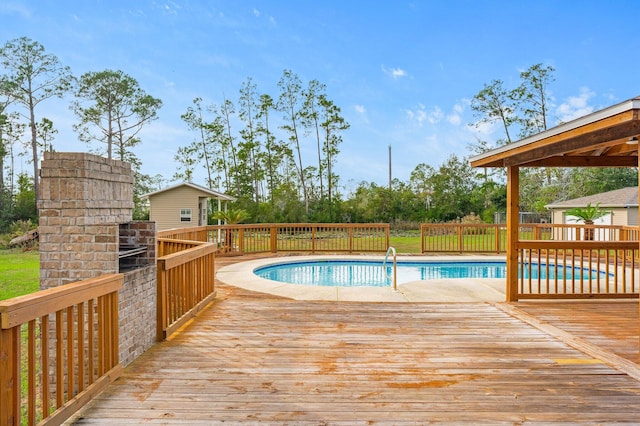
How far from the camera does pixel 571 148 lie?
13.5 ft

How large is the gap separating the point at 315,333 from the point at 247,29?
829 inches

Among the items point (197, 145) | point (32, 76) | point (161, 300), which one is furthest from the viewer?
point (197, 145)

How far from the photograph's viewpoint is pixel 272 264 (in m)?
10.1

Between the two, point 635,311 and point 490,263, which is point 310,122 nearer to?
point 490,263

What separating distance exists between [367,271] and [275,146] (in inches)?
648

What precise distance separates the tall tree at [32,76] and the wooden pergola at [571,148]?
24356mm

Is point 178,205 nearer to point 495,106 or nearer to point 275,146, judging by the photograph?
point 275,146

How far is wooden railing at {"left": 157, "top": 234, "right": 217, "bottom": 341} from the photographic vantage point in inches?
147

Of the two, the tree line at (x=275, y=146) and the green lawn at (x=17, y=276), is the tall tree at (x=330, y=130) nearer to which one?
the tree line at (x=275, y=146)

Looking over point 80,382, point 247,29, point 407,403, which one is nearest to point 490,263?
point 407,403

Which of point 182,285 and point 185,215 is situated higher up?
point 185,215

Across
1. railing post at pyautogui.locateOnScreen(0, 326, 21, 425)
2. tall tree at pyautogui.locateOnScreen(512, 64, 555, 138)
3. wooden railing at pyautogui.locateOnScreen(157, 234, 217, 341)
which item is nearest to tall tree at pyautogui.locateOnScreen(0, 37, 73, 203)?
wooden railing at pyautogui.locateOnScreen(157, 234, 217, 341)

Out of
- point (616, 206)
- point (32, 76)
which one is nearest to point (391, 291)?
point (616, 206)

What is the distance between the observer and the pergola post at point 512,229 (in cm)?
545
